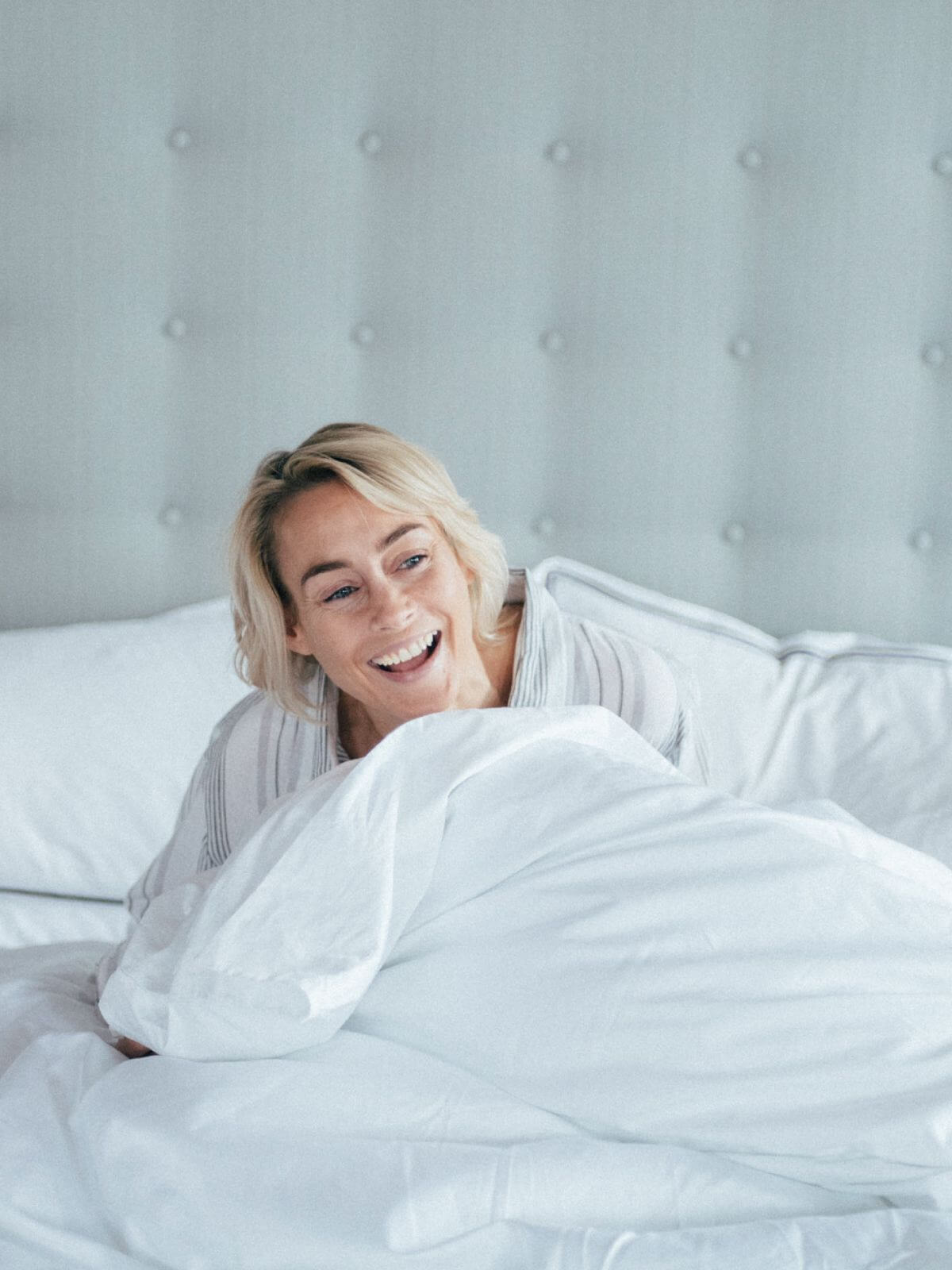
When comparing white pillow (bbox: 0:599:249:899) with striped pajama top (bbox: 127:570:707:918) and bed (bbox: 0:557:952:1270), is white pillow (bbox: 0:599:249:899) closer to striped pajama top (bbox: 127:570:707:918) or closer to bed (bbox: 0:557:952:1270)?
striped pajama top (bbox: 127:570:707:918)

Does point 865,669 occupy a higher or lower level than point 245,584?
lower

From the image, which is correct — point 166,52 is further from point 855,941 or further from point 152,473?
point 855,941

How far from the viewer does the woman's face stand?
1.26 m

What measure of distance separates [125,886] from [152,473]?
0.65 meters

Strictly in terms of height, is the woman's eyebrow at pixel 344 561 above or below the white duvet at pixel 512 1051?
above

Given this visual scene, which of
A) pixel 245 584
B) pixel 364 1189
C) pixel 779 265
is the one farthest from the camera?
pixel 779 265

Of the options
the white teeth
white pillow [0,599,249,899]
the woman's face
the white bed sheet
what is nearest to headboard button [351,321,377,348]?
white pillow [0,599,249,899]

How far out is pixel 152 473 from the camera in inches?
75.0

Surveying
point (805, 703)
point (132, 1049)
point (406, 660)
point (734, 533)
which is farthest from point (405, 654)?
point (734, 533)

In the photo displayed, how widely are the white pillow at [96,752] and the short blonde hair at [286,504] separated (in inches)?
10.1

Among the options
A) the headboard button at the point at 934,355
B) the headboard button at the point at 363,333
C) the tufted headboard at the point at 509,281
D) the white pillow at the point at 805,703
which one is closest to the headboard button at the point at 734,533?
the tufted headboard at the point at 509,281

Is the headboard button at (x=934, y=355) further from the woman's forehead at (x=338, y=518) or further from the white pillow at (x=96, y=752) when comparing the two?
the white pillow at (x=96, y=752)

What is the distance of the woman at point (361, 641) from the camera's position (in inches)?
49.9

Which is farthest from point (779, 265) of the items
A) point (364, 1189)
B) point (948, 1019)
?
point (364, 1189)
